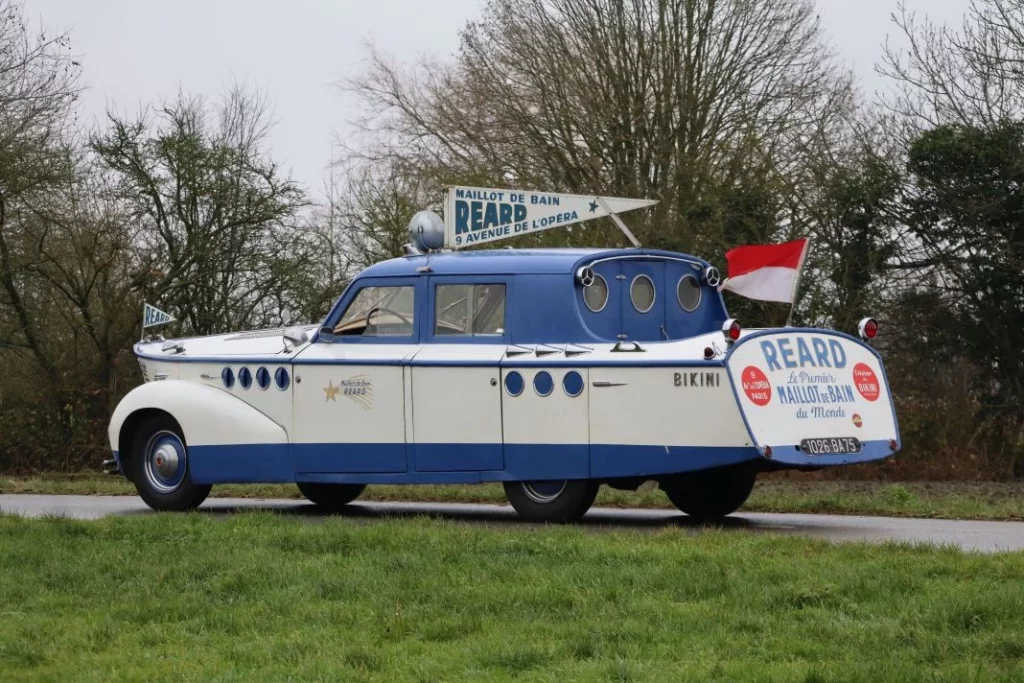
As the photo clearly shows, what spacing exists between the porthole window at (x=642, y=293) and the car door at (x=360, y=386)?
1786mm

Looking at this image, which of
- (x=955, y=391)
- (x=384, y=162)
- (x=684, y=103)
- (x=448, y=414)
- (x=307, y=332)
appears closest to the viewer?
(x=448, y=414)

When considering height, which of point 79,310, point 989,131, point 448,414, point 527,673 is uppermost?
point 989,131

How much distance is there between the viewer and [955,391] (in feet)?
74.7

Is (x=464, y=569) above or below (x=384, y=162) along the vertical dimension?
below

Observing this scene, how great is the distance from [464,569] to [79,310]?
2089 centimetres

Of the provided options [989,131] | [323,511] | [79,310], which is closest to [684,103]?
[989,131]

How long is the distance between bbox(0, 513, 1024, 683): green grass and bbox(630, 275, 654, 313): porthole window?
258 cm

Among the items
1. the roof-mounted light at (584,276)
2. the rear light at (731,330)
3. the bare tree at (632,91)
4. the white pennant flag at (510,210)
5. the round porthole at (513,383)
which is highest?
the bare tree at (632,91)

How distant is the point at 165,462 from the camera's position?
1363 cm

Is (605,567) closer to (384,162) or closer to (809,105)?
(809,105)

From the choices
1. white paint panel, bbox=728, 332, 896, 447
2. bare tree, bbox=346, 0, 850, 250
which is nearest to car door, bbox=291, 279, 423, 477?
white paint panel, bbox=728, 332, 896, 447

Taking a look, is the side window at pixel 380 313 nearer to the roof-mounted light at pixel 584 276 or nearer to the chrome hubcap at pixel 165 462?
the roof-mounted light at pixel 584 276

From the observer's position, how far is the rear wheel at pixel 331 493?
14195mm

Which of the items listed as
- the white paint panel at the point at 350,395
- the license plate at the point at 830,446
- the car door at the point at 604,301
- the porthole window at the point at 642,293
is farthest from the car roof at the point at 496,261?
the license plate at the point at 830,446
